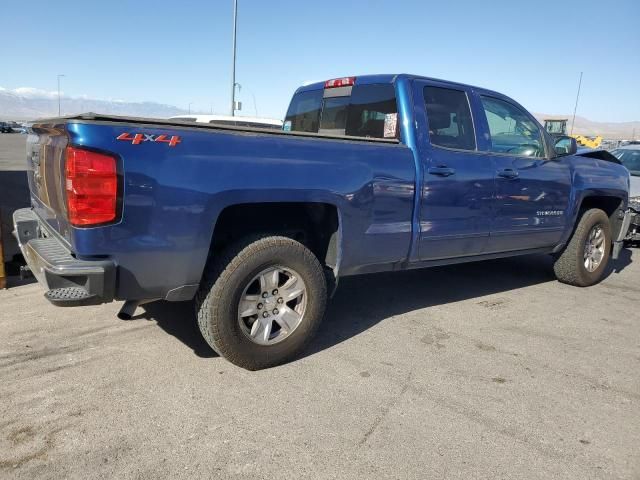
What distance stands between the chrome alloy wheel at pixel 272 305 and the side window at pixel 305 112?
2054 mm

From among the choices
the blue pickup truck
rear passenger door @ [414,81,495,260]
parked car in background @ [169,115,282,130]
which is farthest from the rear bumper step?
parked car in background @ [169,115,282,130]

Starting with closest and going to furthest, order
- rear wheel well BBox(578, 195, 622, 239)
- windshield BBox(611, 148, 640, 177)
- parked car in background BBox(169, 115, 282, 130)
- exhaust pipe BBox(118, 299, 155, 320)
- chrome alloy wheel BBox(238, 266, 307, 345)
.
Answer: exhaust pipe BBox(118, 299, 155, 320) → chrome alloy wheel BBox(238, 266, 307, 345) → rear wheel well BBox(578, 195, 622, 239) → parked car in background BBox(169, 115, 282, 130) → windshield BBox(611, 148, 640, 177)

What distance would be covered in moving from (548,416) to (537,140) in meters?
2.92

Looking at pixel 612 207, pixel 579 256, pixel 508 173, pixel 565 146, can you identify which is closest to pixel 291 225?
pixel 508 173

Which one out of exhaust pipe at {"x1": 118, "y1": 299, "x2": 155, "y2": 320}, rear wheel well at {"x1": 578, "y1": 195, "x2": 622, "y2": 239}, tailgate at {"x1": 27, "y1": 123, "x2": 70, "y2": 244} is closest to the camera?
tailgate at {"x1": 27, "y1": 123, "x2": 70, "y2": 244}

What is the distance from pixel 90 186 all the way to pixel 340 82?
2740mm

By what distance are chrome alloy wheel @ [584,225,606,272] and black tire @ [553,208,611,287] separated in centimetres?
5

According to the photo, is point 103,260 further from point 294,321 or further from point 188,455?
point 294,321

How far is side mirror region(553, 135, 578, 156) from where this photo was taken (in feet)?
15.9

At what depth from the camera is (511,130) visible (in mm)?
4676

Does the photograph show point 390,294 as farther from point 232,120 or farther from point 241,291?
point 232,120

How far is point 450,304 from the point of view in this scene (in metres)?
4.73

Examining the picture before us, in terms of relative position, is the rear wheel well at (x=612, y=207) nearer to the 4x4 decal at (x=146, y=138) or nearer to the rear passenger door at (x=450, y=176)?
the rear passenger door at (x=450, y=176)

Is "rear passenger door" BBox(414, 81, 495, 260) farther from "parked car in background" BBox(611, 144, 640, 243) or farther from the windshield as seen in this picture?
the windshield
